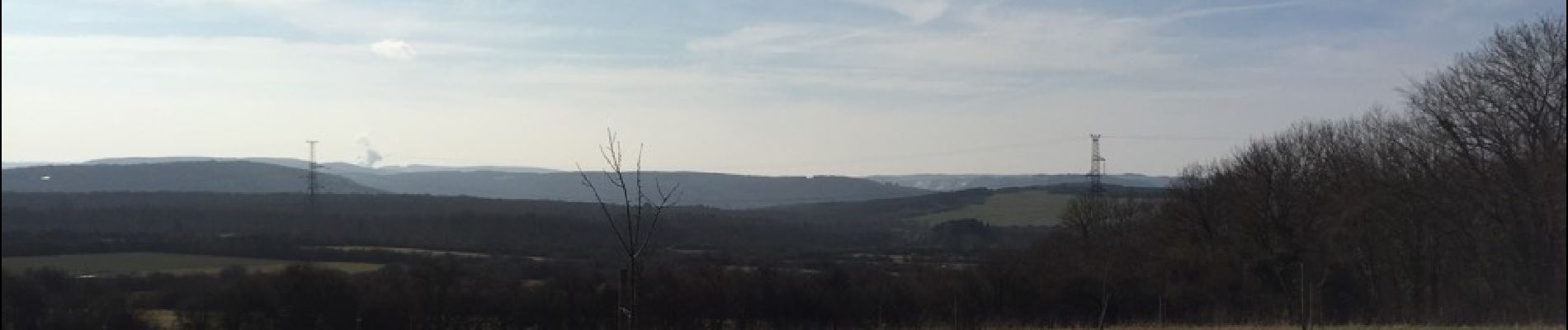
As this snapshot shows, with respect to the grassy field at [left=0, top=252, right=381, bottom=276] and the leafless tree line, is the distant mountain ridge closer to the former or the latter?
the grassy field at [left=0, top=252, right=381, bottom=276]

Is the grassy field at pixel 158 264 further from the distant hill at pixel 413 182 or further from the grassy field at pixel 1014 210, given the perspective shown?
the grassy field at pixel 1014 210

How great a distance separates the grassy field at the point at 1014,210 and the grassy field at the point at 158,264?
164 ft

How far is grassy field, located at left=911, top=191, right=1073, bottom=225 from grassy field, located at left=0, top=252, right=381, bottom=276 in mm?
50068

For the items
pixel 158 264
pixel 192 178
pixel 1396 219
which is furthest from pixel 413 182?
pixel 1396 219

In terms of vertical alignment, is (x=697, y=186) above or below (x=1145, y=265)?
above

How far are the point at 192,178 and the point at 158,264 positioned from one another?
108 ft

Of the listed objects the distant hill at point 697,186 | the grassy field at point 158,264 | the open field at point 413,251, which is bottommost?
the open field at point 413,251

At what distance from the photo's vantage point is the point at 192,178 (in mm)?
61844

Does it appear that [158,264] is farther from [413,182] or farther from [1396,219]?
[413,182]

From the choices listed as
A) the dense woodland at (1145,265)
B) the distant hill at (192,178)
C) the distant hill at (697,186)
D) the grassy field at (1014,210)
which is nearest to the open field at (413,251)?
the dense woodland at (1145,265)

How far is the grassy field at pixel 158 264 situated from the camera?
2409cm

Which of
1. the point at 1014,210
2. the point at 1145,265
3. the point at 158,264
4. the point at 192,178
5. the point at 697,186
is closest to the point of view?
the point at 158,264

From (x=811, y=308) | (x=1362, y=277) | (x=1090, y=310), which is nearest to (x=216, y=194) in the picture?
(x=811, y=308)

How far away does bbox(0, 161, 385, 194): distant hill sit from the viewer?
34906 millimetres
